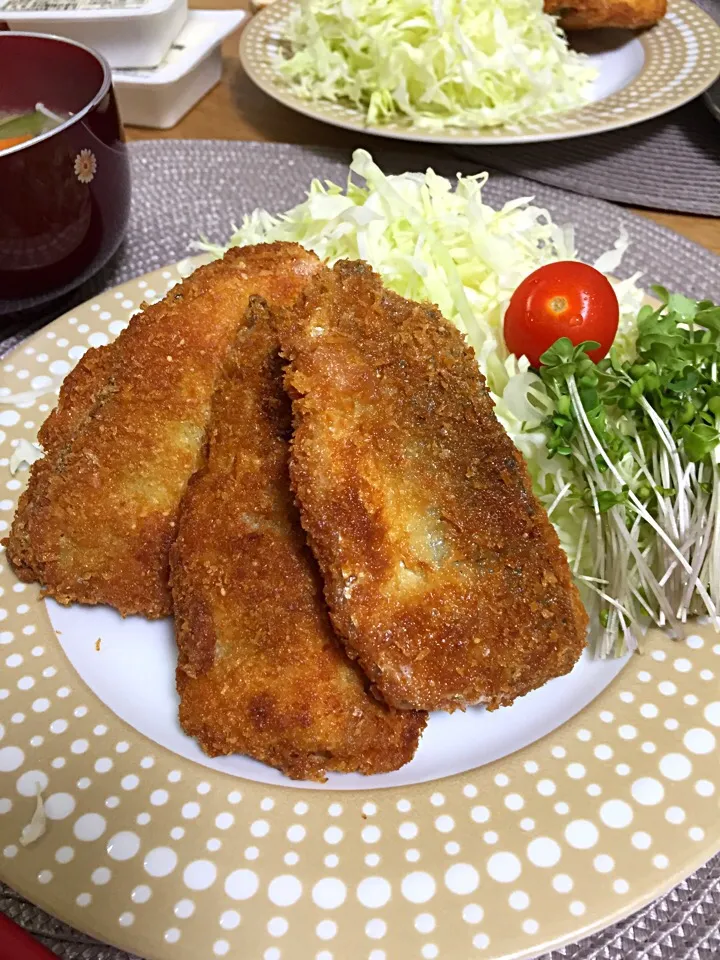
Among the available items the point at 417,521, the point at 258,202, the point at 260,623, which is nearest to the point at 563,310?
the point at 417,521

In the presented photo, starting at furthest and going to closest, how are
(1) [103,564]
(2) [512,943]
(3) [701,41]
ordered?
(3) [701,41]
(1) [103,564]
(2) [512,943]

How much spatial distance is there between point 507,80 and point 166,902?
11.0 feet

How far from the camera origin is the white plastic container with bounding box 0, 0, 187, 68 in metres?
3.28

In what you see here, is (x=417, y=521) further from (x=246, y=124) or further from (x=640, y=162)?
(x=246, y=124)

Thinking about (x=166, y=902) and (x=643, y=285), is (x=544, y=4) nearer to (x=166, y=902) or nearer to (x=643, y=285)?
(x=643, y=285)

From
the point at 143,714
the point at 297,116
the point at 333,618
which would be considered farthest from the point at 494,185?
the point at 143,714

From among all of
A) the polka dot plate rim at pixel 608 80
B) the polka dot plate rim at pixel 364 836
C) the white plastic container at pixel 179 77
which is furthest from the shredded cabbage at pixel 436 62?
the polka dot plate rim at pixel 364 836

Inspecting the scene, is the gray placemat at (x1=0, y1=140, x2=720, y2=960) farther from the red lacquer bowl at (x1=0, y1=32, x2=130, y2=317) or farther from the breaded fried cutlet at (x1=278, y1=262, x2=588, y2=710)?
the breaded fried cutlet at (x1=278, y1=262, x2=588, y2=710)

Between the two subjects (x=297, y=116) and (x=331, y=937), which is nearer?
(x=331, y=937)

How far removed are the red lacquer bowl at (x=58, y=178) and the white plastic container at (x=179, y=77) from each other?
2.67 ft

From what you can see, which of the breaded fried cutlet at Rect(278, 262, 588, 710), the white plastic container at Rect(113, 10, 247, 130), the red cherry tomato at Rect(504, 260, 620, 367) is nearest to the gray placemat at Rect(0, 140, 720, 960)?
the white plastic container at Rect(113, 10, 247, 130)

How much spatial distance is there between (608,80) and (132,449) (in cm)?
314

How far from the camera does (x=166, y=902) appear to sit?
50.6 inches

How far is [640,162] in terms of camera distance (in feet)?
11.2
